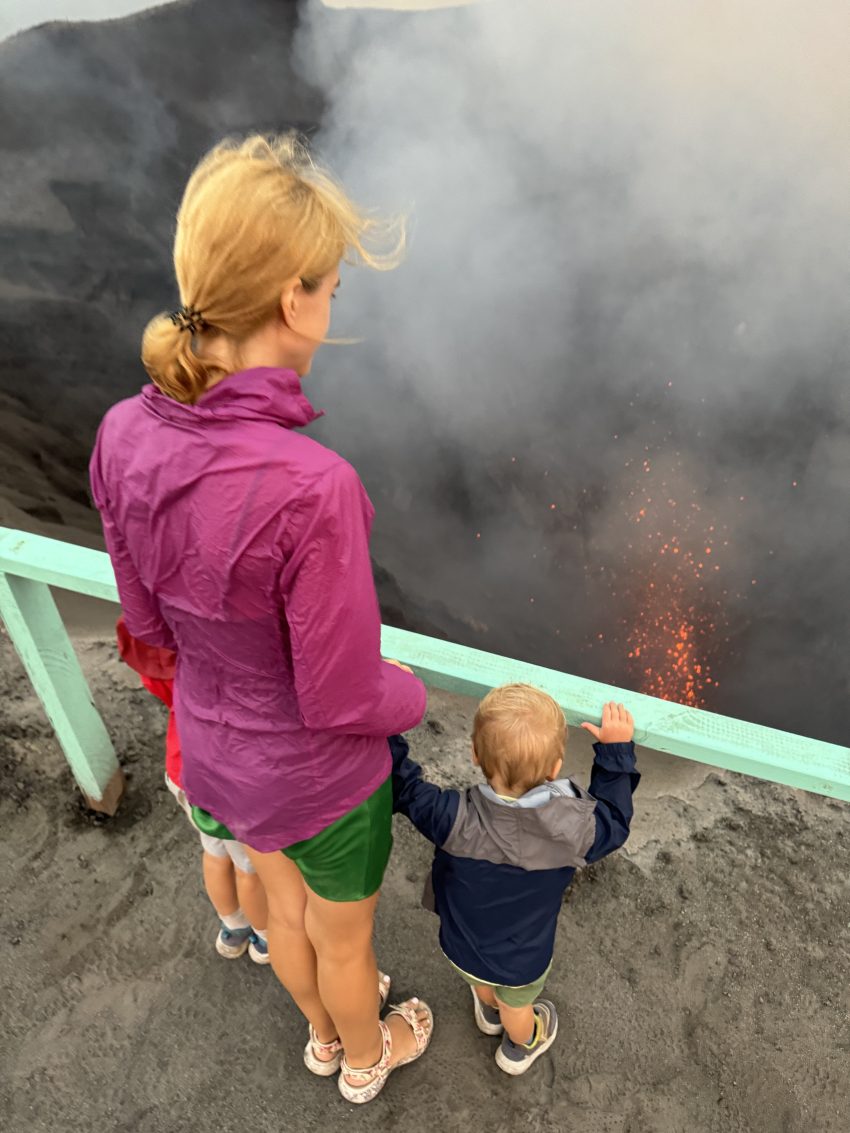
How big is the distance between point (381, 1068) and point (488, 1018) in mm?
267

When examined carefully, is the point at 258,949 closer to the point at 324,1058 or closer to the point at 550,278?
the point at 324,1058

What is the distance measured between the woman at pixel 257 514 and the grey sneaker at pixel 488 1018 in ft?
2.98

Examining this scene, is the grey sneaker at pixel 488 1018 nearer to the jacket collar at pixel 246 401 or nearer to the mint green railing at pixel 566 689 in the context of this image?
the mint green railing at pixel 566 689

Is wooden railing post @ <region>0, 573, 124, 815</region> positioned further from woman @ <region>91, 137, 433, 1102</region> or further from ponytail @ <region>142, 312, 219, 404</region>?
ponytail @ <region>142, 312, 219, 404</region>

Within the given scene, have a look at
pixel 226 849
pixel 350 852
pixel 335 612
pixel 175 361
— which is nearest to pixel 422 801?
pixel 350 852

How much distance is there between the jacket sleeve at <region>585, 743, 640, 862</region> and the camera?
3.71ft

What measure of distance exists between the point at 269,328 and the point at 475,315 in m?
1.74

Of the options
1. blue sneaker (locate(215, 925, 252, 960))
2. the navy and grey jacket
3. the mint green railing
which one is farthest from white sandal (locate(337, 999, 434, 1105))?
the mint green railing

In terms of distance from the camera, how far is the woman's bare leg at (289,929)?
3.83 feet

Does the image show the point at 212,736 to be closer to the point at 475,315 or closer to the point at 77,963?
the point at 77,963

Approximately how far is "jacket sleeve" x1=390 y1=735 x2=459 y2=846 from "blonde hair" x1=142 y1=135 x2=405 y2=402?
0.67 metres

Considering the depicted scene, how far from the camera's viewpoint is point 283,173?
0.73 meters

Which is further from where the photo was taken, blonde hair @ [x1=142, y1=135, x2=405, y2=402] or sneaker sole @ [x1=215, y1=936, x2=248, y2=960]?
sneaker sole @ [x1=215, y1=936, x2=248, y2=960]

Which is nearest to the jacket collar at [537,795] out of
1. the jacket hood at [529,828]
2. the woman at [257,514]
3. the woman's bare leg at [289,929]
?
the jacket hood at [529,828]
